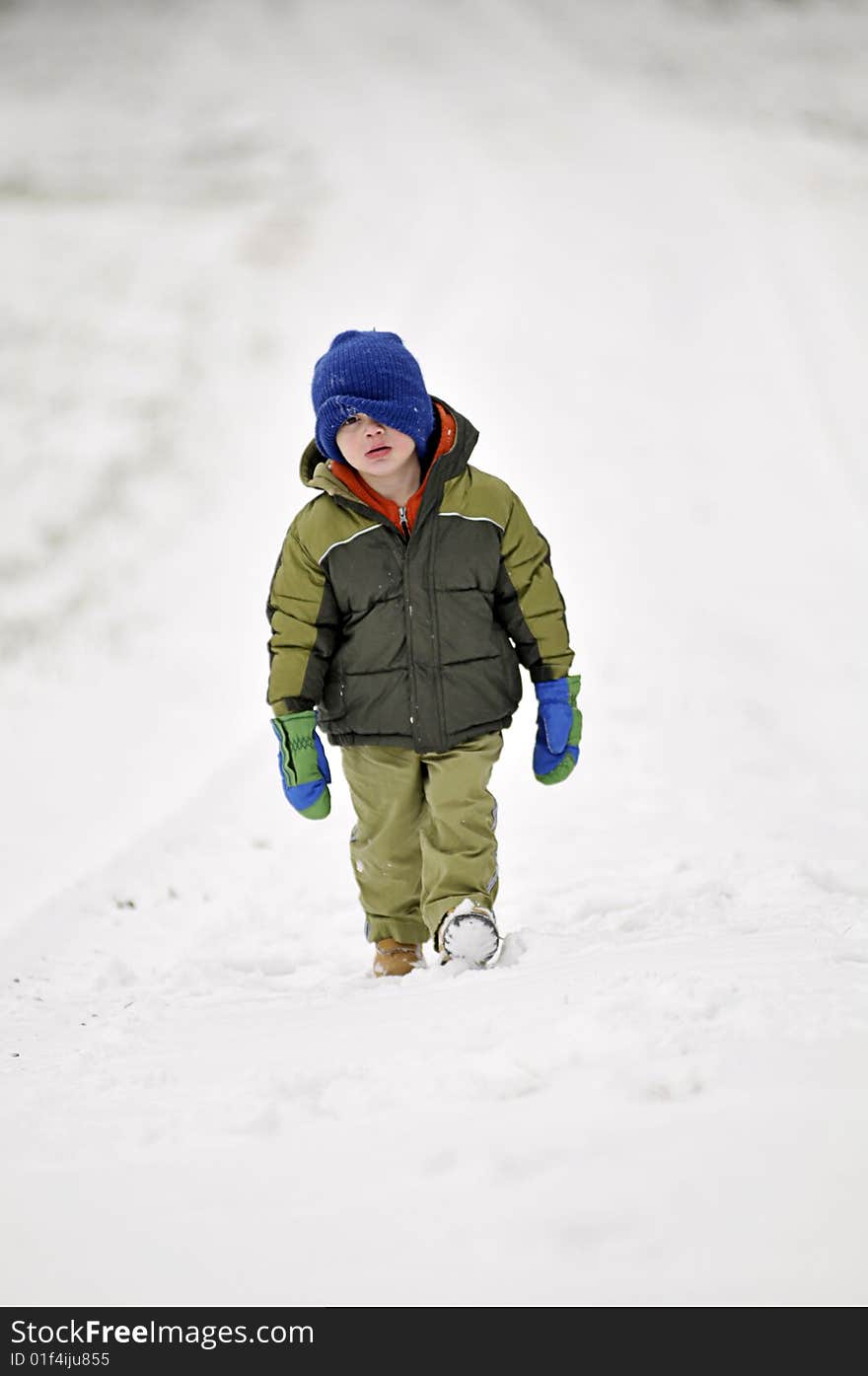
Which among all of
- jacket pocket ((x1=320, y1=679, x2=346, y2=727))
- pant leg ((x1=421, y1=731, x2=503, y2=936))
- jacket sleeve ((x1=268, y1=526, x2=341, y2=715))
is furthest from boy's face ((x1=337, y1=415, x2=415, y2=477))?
pant leg ((x1=421, y1=731, x2=503, y2=936))

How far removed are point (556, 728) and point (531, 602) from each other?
→ 1.27 ft

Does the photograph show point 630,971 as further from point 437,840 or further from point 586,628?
point 586,628

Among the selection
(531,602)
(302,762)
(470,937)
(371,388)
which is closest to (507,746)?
(531,602)

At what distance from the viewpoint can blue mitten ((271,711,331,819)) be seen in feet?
10.1

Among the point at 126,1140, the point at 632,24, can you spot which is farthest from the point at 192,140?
the point at 126,1140

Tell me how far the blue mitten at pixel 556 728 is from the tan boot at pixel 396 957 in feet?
2.20

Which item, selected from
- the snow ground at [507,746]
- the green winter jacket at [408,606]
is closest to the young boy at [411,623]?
the green winter jacket at [408,606]

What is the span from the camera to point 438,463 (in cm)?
301

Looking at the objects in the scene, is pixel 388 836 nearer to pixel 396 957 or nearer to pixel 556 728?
pixel 396 957

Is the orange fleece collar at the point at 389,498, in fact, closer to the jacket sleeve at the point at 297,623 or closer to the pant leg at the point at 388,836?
the jacket sleeve at the point at 297,623

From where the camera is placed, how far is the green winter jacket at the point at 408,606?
9.95ft

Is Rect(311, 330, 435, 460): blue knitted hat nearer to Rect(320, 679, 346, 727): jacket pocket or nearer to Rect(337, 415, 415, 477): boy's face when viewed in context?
Rect(337, 415, 415, 477): boy's face

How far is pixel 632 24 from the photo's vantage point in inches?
1069
